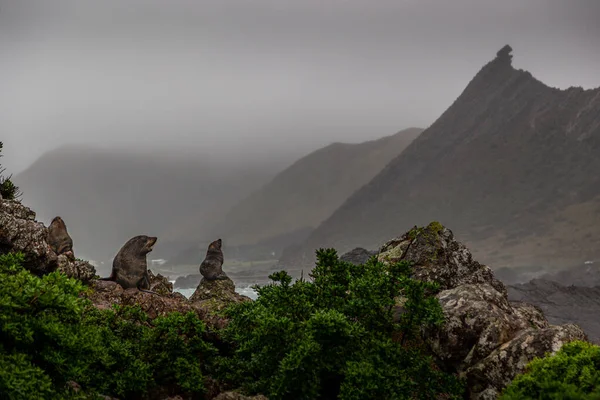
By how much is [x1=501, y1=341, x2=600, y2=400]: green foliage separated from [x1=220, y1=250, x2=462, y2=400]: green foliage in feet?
10.3

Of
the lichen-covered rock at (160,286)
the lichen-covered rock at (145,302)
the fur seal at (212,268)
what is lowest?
the lichen-covered rock at (145,302)

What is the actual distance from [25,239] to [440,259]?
17.7m

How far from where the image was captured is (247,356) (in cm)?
1627

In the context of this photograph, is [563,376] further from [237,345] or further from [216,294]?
[216,294]

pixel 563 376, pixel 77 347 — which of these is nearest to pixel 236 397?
pixel 77 347

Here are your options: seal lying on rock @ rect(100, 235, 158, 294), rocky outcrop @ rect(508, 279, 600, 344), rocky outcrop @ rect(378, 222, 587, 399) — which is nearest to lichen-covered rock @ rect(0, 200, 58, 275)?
seal lying on rock @ rect(100, 235, 158, 294)

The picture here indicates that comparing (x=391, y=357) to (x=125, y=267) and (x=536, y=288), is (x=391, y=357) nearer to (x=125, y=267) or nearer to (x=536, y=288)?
(x=125, y=267)

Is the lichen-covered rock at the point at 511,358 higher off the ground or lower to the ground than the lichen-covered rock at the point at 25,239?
lower

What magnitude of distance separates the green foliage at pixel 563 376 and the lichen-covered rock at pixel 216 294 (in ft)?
56.9

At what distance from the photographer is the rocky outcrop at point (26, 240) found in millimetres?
19172

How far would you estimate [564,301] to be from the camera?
307 ft

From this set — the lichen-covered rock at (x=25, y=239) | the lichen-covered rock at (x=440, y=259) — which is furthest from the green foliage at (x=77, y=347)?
the lichen-covered rock at (x=440, y=259)

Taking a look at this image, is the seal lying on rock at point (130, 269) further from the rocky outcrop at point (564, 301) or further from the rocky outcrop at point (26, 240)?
the rocky outcrop at point (564, 301)

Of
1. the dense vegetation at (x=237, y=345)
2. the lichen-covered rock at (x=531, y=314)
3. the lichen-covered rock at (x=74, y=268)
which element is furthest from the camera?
the lichen-covered rock at (x=74, y=268)
